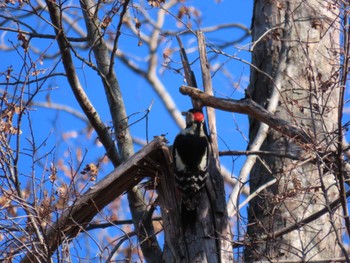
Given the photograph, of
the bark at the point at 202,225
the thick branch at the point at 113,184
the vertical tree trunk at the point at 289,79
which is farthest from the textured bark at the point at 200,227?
the vertical tree trunk at the point at 289,79

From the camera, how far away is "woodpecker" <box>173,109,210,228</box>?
16.9 ft

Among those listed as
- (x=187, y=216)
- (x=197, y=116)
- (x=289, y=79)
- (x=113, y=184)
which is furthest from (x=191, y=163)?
(x=289, y=79)

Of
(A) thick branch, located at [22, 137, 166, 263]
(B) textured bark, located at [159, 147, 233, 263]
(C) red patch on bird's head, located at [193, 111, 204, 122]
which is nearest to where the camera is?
(B) textured bark, located at [159, 147, 233, 263]

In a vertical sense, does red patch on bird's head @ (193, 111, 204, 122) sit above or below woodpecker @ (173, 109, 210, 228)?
above

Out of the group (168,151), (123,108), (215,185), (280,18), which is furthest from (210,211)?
(280,18)

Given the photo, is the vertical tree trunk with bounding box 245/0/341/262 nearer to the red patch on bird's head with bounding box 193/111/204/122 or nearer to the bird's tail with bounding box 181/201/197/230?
the red patch on bird's head with bounding box 193/111/204/122

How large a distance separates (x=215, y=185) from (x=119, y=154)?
1.18 meters

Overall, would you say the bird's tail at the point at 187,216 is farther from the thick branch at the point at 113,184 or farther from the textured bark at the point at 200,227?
the thick branch at the point at 113,184

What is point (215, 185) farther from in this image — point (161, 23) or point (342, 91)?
point (161, 23)

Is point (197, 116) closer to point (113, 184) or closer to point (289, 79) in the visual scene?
point (113, 184)

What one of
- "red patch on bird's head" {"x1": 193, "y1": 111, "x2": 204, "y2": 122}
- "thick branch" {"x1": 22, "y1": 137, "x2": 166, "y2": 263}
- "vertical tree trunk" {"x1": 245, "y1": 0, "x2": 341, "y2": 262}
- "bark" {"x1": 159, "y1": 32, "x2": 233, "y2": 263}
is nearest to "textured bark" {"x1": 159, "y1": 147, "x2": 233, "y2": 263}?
"bark" {"x1": 159, "y1": 32, "x2": 233, "y2": 263}

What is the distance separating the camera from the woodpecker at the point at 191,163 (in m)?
5.15

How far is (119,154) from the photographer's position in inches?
245

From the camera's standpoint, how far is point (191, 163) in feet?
17.5
